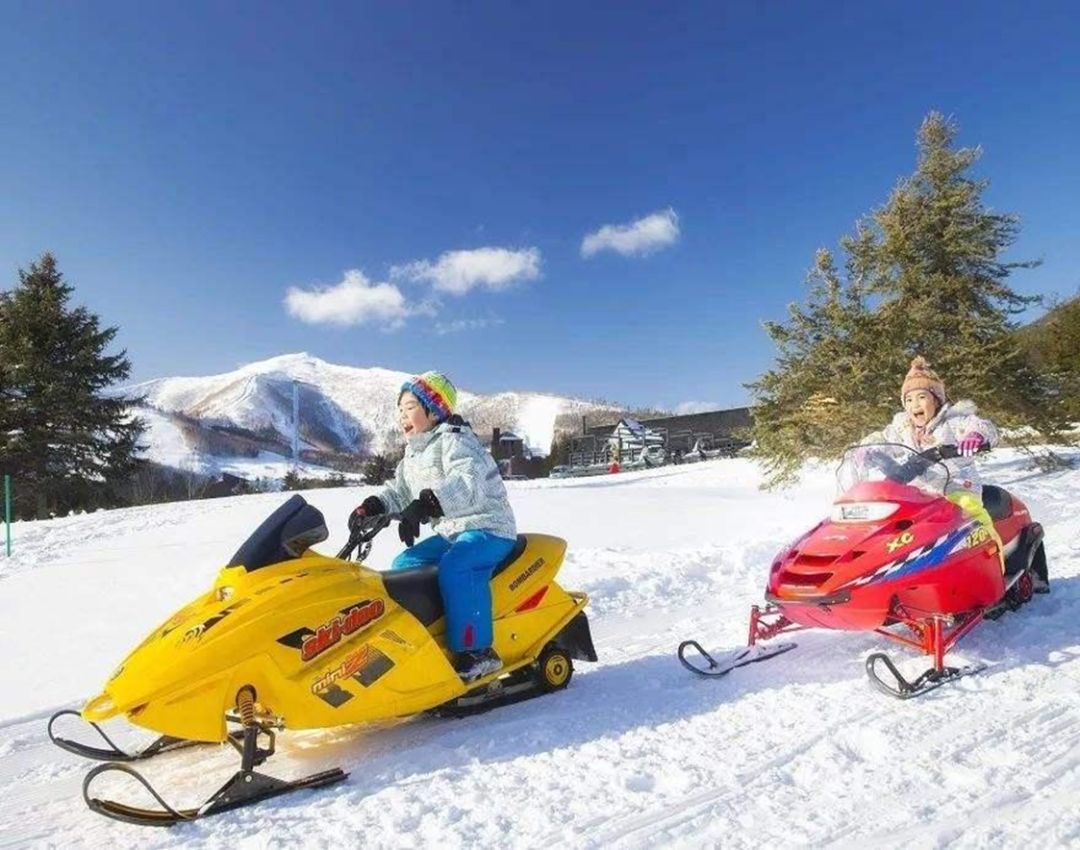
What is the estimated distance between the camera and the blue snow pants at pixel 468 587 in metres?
3.63

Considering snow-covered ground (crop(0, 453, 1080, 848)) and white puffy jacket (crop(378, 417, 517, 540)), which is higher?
white puffy jacket (crop(378, 417, 517, 540))

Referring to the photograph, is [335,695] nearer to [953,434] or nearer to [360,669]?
[360,669]

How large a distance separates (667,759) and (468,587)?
4.04 ft

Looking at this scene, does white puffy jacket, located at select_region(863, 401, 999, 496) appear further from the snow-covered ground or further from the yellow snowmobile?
the yellow snowmobile

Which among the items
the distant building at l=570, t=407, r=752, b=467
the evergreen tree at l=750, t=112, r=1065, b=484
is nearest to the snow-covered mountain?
the distant building at l=570, t=407, r=752, b=467

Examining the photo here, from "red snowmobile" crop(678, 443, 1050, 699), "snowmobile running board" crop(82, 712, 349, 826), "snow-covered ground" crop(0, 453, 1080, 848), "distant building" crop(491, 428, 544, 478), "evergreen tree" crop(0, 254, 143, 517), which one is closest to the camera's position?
"snow-covered ground" crop(0, 453, 1080, 848)

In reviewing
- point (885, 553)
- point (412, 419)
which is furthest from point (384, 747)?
point (885, 553)

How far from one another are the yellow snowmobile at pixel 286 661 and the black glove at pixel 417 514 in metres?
0.19

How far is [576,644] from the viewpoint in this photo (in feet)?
14.1

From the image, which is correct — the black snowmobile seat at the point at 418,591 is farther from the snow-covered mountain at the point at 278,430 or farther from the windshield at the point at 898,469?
the snow-covered mountain at the point at 278,430

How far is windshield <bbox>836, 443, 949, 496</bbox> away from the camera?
4410 mm

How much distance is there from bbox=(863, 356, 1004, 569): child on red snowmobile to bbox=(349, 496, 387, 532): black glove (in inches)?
123

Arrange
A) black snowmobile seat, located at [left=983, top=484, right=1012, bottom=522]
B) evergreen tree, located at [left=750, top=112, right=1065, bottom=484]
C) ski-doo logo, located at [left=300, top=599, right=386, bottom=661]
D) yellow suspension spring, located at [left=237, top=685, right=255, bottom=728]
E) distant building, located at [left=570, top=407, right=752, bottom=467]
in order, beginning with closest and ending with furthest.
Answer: yellow suspension spring, located at [left=237, top=685, right=255, bottom=728], ski-doo logo, located at [left=300, top=599, right=386, bottom=661], black snowmobile seat, located at [left=983, top=484, right=1012, bottom=522], evergreen tree, located at [left=750, top=112, right=1065, bottom=484], distant building, located at [left=570, top=407, right=752, bottom=467]

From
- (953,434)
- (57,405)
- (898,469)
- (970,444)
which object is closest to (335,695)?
(898,469)
